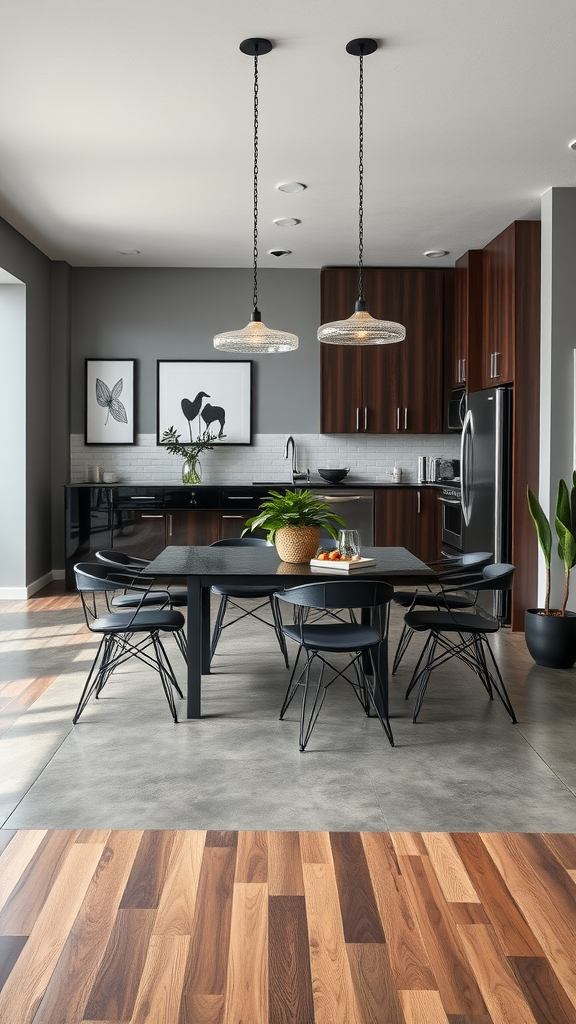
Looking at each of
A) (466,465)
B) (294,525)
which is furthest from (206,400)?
(294,525)

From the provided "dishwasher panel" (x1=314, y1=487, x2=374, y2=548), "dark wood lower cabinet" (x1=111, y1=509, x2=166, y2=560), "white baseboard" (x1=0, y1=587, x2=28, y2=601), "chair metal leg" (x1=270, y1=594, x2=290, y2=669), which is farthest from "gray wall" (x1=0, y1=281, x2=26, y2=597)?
"chair metal leg" (x1=270, y1=594, x2=290, y2=669)

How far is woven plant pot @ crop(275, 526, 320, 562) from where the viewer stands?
4164mm

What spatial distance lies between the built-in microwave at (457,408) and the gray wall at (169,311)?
4.38 ft

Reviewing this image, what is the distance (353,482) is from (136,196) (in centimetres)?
351

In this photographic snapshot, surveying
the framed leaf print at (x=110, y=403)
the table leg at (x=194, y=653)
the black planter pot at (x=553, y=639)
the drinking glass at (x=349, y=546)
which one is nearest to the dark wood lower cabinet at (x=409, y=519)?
the framed leaf print at (x=110, y=403)

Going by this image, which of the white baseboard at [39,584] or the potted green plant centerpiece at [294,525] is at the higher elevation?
the potted green plant centerpiece at [294,525]

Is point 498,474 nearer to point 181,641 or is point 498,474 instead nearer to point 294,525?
point 294,525

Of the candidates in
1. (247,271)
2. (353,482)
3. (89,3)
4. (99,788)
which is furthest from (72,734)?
(247,271)

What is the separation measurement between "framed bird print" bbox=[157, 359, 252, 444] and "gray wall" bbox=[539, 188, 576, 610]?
3.37 metres

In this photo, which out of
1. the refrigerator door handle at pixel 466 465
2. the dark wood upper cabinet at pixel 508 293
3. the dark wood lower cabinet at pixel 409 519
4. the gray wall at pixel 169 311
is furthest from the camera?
the gray wall at pixel 169 311

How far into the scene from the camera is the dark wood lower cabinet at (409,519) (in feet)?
25.5

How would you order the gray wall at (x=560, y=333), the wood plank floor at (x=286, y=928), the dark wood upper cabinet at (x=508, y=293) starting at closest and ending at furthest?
1. the wood plank floor at (x=286, y=928)
2. the gray wall at (x=560, y=333)
3. the dark wood upper cabinet at (x=508, y=293)

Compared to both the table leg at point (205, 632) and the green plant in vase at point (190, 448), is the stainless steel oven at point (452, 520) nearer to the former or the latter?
the green plant in vase at point (190, 448)

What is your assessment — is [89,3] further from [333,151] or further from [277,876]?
[277,876]
